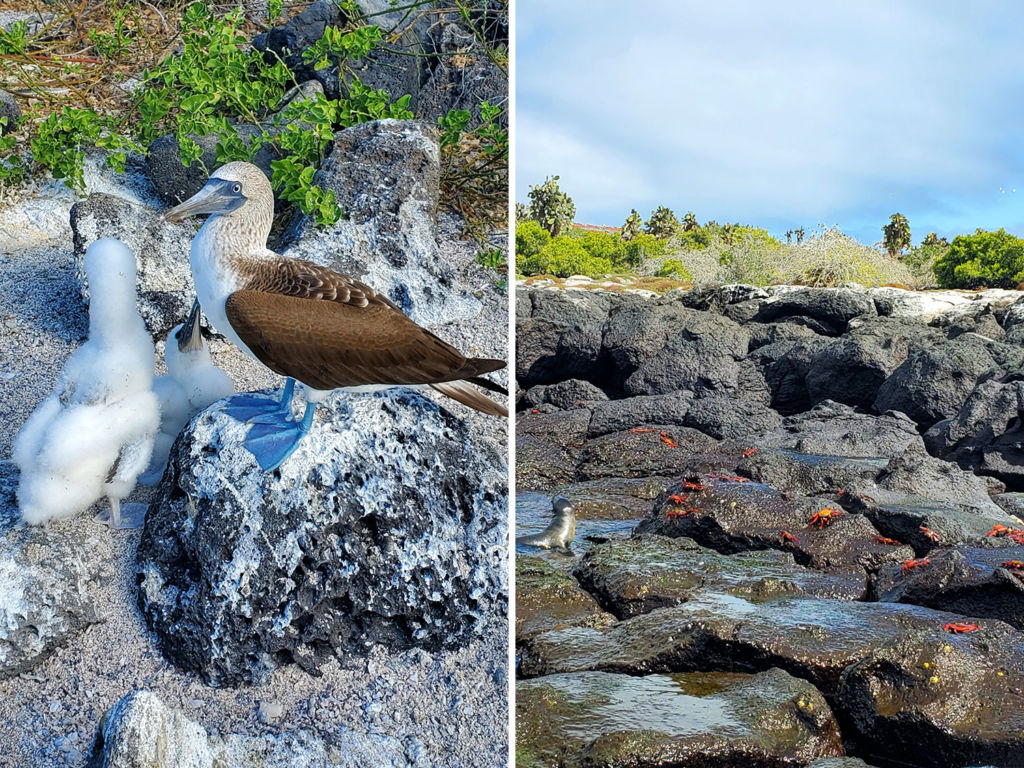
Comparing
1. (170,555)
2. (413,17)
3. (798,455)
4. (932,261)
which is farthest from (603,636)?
(932,261)

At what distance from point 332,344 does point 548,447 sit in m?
3.72

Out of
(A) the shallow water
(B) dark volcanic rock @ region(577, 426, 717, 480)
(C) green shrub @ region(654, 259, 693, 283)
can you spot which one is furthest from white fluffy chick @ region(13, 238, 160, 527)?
(C) green shrub @ region(654, 259, 693, 283)

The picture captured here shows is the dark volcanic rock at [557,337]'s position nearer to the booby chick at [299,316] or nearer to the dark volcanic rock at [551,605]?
the dark volcanic rock at [551,605]

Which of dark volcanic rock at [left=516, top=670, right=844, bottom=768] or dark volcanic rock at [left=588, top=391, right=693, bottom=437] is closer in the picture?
dark volcanic rock at [left=516, top=670, right=844, bottom=768]

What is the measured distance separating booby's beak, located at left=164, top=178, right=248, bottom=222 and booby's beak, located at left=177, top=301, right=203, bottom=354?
51cm

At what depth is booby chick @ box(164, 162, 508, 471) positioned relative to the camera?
70.4 inches

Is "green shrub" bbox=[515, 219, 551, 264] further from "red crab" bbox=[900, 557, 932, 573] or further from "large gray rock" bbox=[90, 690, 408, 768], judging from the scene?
"large gray rock" bbox=[90, 690, 408, 768]

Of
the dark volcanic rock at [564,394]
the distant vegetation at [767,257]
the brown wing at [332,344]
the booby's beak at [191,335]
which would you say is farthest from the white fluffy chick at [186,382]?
the distant vegetation at [767,257]

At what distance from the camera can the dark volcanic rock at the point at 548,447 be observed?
16.6ft

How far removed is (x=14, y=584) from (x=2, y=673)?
0.62 feet

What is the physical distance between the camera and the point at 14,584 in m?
2.12

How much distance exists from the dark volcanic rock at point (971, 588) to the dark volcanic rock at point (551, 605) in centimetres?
88

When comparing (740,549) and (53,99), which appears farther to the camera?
(53,99)

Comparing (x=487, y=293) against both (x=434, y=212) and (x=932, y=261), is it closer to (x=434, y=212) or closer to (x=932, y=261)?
(x=434, y=212)
